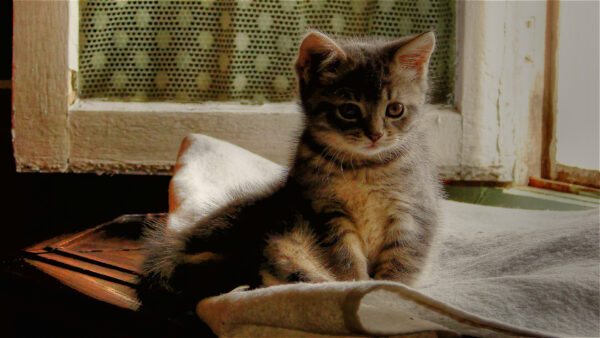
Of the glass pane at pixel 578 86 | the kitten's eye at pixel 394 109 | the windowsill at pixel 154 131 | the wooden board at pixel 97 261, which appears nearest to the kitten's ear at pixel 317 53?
the kitten's eye at pixel 394 109

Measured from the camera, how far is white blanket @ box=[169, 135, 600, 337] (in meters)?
0.50

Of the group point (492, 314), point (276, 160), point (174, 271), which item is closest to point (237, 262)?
point (174, 271)

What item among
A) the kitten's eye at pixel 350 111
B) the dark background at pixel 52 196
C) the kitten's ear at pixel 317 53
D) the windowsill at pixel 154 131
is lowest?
the dark background at pixel 52 196

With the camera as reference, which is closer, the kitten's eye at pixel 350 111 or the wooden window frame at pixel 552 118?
the kitten's eye at pixel 350 111

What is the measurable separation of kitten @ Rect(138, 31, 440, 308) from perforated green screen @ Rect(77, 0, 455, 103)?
0.72 m

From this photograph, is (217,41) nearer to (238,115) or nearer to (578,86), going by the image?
(238,115)

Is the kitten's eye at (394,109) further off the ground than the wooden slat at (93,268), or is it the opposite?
the kitten's eye at (394,109)

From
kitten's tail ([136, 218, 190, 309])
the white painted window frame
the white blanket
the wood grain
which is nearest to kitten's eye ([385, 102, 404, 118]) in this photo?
the white blanket

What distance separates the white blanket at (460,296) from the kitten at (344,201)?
3.5 inches

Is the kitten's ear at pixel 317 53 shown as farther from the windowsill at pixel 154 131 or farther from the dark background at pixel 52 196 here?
the dark background at pixel 52 196

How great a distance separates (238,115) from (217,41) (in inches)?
10.6

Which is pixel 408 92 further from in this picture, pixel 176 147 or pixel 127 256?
pixel 176 147

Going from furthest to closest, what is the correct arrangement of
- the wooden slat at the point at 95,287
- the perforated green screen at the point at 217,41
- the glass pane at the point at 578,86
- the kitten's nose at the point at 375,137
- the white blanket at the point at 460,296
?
the perforated green screen at the point at 217,41
the glass pane at the point at 578,86
the kitten's nose at the point at 375,137
the wooden slat at the point at 95,287
the white blanket at the point at 460,296

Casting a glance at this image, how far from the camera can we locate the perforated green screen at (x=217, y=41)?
152 cm
